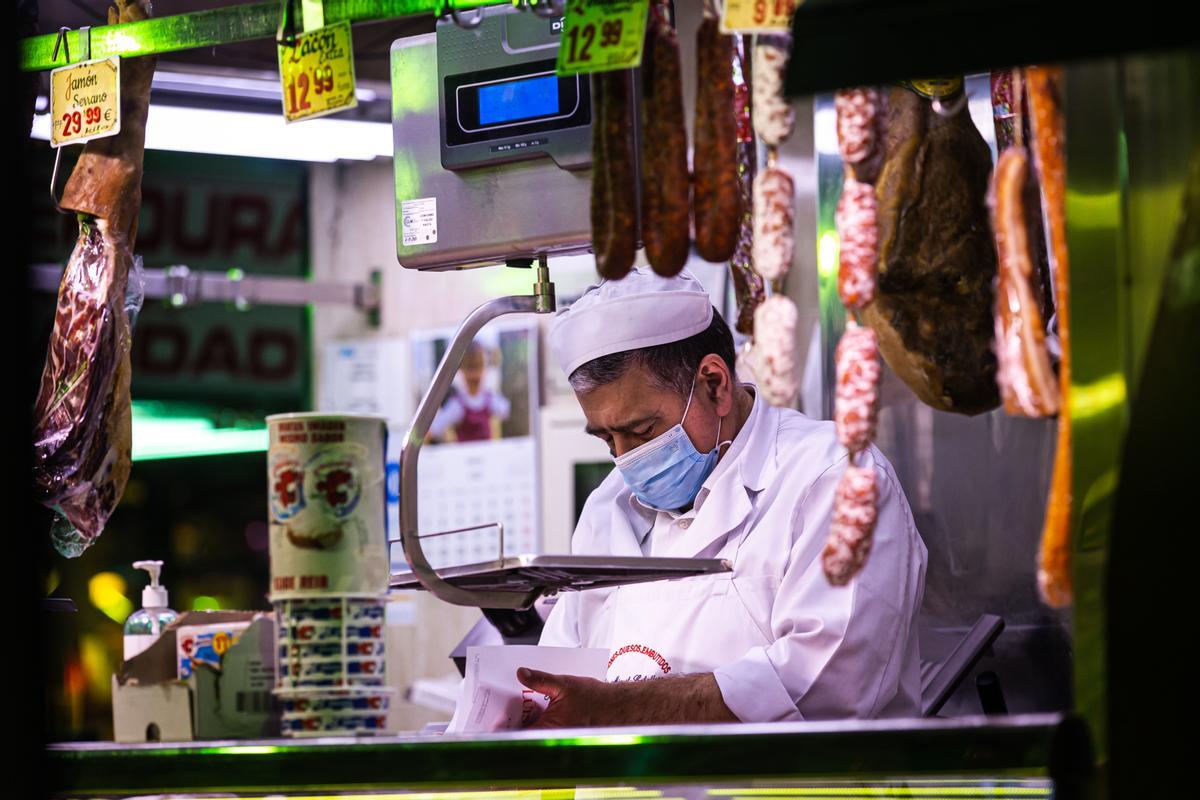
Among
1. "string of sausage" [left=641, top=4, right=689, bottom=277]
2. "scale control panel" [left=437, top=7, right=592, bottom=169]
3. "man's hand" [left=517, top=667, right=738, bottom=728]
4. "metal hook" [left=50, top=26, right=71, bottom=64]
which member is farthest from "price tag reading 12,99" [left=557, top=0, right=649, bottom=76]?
"metal hook" [left=50, top=26, right=71, bottom=64]

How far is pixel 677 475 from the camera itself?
3.11 metres

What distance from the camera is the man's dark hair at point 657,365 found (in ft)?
10.2

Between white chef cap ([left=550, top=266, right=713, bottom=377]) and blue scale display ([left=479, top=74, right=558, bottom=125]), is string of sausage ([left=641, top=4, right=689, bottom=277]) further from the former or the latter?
white chef cap ([left=550, top=266, right=713, bottom=377])

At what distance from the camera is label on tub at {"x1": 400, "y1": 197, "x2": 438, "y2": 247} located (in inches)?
98.2

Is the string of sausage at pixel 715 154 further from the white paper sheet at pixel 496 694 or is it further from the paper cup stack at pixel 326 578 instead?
the white paper sheet at pixel 496 694

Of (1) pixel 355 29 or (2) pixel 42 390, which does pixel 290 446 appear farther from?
(1) pixel 355 29

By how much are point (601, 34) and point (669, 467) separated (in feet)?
4.54

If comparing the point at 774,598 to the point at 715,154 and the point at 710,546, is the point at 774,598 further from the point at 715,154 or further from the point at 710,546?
the point at 715,154

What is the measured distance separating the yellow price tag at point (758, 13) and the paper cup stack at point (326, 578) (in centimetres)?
70

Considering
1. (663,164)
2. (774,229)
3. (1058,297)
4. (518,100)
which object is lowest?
(1058,297)

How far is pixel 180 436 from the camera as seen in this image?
6.23m

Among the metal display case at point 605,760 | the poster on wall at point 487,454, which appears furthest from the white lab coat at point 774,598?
the poster on wall at point 487,454

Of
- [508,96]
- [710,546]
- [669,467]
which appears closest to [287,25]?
[508,96]

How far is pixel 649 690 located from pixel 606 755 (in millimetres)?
1090
